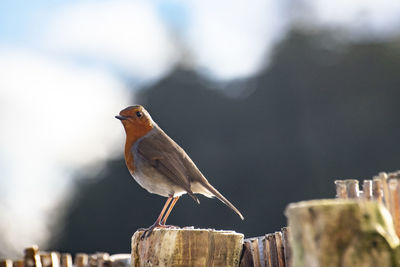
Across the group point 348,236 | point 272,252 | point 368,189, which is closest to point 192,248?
point 272,252

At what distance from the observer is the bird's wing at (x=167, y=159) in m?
5.35

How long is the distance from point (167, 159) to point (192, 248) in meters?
1.52

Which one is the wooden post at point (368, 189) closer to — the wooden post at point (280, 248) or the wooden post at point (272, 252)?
the wooden post at point (280, 248)

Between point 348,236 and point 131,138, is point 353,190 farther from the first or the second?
point 131,138

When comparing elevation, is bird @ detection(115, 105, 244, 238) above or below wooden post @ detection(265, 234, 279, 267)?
above

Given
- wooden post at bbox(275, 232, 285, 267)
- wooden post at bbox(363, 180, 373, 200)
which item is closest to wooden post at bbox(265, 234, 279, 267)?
wooden post at bbox(275, 232, 285, 267)

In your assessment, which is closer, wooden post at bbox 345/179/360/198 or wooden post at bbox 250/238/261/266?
wooden post at bbox 345/179/360/198

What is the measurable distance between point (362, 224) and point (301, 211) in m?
0.23

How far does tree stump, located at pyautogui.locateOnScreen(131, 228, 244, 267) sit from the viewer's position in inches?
161

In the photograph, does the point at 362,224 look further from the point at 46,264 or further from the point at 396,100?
the point at 396,100

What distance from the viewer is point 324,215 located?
225cm

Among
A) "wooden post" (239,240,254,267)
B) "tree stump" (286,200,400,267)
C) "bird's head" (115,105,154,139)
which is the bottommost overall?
"wooden post" (239,240,254,267)

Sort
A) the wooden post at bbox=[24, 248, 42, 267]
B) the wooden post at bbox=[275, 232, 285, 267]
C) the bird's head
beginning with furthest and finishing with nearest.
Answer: the bird's head < the wooden post at bbox=[24, 248, 42, 267] < the wooden post at bbox=[275, 232, 285, 267]

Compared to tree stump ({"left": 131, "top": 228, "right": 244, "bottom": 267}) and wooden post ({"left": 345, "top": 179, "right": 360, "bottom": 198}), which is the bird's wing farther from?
wooden post ({"left": 345, "top": 179, "right": 360, "bottom": 198})
